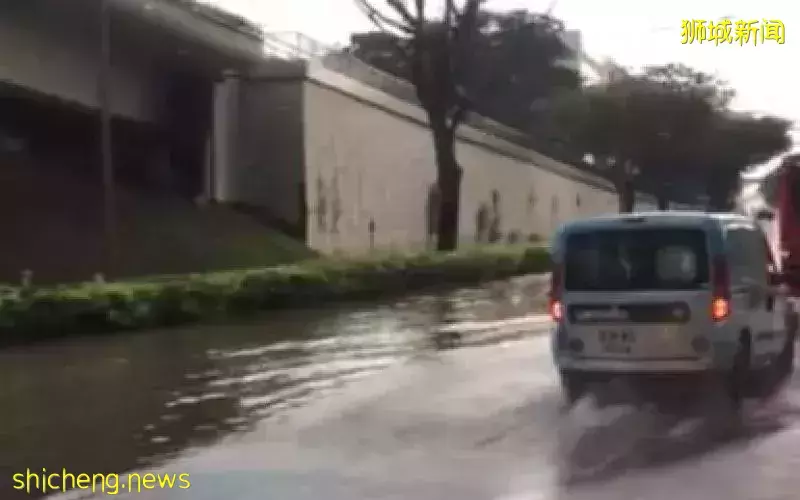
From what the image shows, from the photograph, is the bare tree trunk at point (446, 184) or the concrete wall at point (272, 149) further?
the concrete wall at point (272, 149)

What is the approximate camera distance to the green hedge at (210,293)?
1831 cm

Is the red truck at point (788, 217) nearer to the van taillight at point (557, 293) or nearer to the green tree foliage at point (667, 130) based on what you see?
the van taillight at point (557, 293)

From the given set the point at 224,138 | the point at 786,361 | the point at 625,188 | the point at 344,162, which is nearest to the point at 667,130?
the point at 625,188

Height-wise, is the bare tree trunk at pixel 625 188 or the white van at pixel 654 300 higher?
the bare tree trunk at pixel 625 188

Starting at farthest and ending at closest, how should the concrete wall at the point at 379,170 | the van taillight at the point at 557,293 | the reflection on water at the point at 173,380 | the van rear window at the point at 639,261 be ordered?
the concrete wall at the point at 379,170
the van taillight at the point at 557,293
the van rear window at the point at 639,261
the reflection on water at the point at 173,380

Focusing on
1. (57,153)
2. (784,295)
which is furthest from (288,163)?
(784,295)

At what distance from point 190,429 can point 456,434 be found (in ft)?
7.96

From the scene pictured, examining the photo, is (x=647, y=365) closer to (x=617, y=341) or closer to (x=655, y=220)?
(x=617, y=341)

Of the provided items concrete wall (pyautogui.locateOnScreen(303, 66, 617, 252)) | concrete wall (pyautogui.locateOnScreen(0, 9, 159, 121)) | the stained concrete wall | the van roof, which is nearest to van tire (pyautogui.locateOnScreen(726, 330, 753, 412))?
the van roof

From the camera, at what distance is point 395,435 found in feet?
33.7

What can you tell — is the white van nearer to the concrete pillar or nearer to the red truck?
the red truck

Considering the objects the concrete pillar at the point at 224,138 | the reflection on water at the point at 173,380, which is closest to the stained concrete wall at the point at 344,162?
the concrete pillar at the point at 224,138

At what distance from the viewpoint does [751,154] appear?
65.8m

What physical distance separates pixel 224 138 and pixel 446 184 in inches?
311
